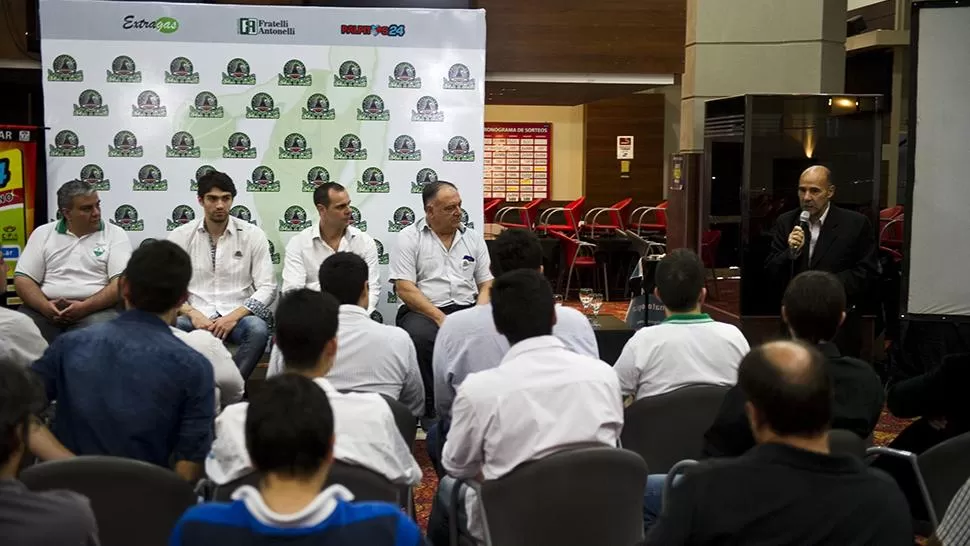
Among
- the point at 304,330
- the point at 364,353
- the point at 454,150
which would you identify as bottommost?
the point at 364,353

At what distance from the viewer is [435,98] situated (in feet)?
21.0

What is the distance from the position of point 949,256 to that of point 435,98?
3.13 meters

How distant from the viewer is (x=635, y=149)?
16.8m

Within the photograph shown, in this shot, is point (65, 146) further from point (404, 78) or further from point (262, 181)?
point (404, 78)

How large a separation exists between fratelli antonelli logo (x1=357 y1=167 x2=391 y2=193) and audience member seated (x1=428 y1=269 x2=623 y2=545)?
363 cm

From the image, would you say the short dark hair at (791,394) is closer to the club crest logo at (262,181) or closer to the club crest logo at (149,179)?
the club crest logo at (262,181)

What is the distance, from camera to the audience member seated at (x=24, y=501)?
180 cm

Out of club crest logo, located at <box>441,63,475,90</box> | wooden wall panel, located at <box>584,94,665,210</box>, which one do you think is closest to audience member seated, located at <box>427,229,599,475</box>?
club crest logo, located at <box>441,63,475,90</box>

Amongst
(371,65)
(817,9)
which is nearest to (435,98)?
(371,65)

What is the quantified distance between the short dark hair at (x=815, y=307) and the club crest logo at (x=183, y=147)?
4.18 m

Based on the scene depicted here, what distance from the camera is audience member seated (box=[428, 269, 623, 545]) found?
2646 mm

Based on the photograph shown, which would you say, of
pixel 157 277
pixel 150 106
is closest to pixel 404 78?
pixel 150 106

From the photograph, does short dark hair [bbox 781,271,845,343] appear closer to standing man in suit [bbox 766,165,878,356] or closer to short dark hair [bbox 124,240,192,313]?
short dark hair [bbox 124,240,192,313]

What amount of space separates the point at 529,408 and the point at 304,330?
24.2 inches
